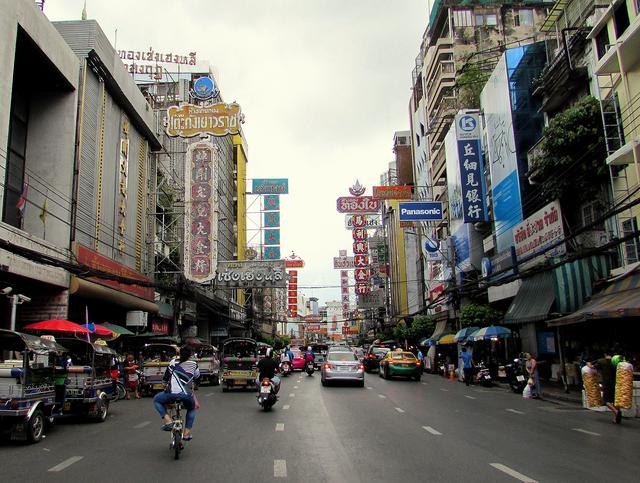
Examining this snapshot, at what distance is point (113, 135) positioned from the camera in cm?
2861

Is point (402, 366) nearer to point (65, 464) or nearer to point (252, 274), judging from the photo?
point (252, 274)

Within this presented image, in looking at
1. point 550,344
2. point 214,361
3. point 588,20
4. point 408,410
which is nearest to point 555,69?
point 588,20

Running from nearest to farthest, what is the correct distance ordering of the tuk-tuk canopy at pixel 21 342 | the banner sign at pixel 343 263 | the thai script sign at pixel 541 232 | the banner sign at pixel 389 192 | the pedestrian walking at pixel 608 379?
1. the tuk-tuk canopy at pixel 21 342
2. the pedestrian walking at pixel 608 379
3. the thai script sign at pixel 541 232
4. the banner sign at pixel 389 192
5. the banner sign at pixel 343 263


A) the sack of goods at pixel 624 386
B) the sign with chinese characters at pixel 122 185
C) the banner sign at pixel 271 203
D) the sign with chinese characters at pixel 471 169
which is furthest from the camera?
the banner sign at pixel 271 203

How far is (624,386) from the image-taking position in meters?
12.9

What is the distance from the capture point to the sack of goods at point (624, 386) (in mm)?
12891

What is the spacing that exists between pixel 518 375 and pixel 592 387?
252 inches

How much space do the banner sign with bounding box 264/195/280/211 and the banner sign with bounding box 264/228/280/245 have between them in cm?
261

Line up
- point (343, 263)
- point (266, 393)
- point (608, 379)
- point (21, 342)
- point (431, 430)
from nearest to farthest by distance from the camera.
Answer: point (21, 342), point (431, 430), point (608, 379), point (266, 393), point (343, 263)

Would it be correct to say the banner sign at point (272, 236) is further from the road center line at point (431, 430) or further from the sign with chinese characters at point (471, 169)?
A: the road center line at point (431, 430)

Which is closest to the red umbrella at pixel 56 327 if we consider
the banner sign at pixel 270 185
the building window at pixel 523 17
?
the building window at pixel 523 17

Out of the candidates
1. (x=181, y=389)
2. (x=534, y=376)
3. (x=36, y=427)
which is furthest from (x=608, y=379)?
(x=36, y=427)

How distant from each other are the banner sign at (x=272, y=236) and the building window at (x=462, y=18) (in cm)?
3067

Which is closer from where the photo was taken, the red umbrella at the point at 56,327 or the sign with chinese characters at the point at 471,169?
the red umbrella at the point at 56,327
